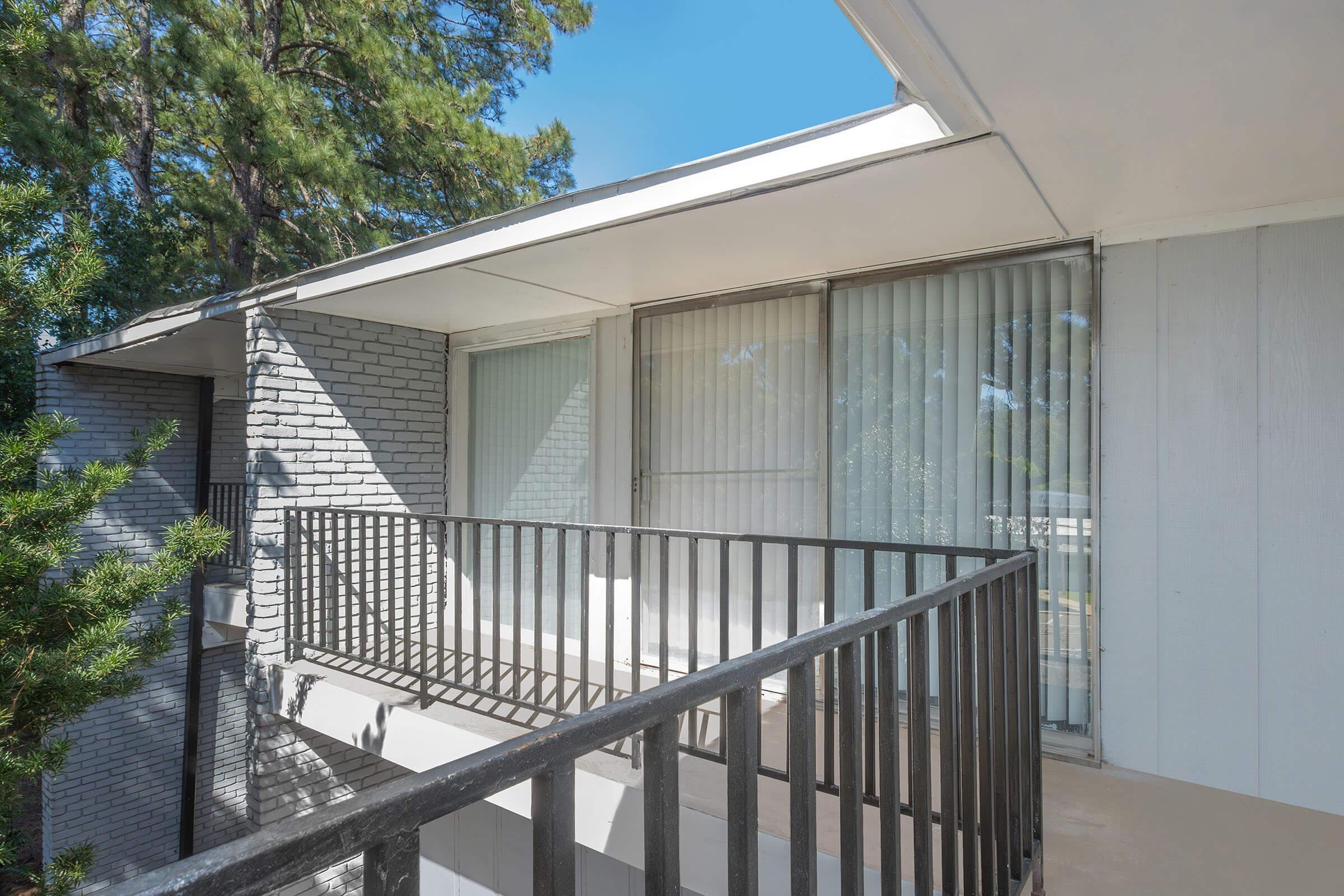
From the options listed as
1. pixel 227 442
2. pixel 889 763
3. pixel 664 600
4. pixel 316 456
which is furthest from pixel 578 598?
pixel 227 442

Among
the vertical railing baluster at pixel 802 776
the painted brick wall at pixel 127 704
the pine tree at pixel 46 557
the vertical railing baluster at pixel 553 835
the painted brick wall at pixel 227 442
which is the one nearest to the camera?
the vertical railing baluster at pixel 553 835

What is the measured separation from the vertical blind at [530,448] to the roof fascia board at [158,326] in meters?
1.51

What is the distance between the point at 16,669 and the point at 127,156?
23.3 feet

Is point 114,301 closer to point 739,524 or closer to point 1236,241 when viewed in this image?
point 739,524

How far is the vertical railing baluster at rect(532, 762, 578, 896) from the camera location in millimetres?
651

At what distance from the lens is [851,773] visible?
108cm

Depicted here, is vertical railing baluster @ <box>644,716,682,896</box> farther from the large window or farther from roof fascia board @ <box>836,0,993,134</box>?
the large window

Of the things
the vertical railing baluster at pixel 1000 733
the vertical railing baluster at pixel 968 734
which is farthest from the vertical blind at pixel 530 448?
the vertical railing baluster at pixel 968 734

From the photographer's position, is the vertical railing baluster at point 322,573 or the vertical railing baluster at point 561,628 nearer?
the vertical railing baluster at point 561,628

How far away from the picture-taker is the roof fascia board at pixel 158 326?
431cm

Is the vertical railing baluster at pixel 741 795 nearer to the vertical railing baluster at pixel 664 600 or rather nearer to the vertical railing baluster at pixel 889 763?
the vertical railing baluster at pixel 889 763

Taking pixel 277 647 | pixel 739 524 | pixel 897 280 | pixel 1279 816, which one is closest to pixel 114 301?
pixel 277 647

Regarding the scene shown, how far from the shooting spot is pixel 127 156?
8.16 m

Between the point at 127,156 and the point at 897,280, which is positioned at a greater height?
the point at 127,156
